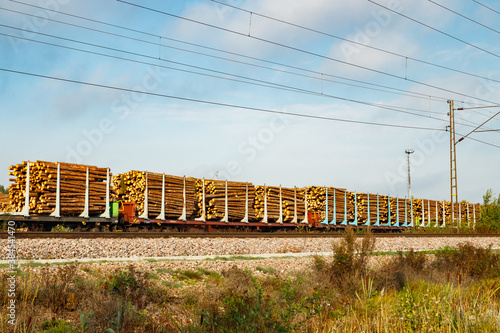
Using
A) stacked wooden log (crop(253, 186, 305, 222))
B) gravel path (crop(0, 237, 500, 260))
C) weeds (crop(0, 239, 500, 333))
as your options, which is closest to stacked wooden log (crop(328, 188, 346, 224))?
stacked wooden log (crop(253, 186, 305, 222))

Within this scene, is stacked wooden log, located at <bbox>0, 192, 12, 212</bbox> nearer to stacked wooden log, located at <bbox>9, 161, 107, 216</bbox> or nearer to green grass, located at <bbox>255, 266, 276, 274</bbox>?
stacked wooden log, located at <bbox>9, 161, 107, 216</bbox>

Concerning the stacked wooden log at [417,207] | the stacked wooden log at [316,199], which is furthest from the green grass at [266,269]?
the stacked wooden log at [417,207]

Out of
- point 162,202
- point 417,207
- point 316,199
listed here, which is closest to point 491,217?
point 417,207

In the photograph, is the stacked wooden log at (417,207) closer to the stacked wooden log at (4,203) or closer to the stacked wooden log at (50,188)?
the stacked wooden log at (50,188)

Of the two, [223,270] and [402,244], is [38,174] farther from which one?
[402,244]

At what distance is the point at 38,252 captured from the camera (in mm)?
10914

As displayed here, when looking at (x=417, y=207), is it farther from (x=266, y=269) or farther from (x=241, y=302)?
(x=241, y=302)

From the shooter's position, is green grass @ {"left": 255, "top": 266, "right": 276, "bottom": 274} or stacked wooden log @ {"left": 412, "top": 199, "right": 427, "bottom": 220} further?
stacked wooden log @ {"left": 412, "top": 199, "right": 427, "bottom": 220}

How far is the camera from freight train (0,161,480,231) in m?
18.0

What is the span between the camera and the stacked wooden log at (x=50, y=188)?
58.5ft

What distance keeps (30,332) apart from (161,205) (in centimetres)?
1620

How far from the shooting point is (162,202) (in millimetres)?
20953

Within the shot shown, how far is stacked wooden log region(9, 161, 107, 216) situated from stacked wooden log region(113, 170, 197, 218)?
2432mm

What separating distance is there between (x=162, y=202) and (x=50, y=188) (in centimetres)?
517
